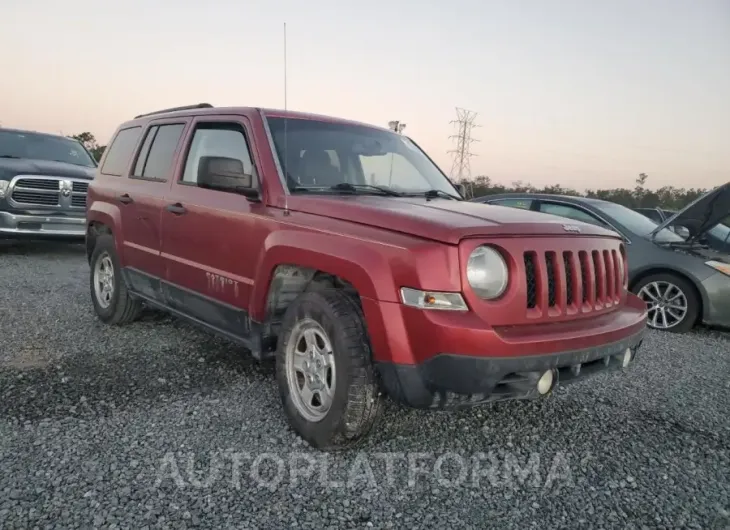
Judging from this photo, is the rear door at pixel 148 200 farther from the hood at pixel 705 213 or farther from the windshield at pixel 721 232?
the windshield at pixel 721 232

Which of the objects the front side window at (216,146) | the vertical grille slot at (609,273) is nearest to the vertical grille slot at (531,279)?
the vertical grille slot at (609,273)

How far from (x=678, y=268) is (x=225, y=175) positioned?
5195mm

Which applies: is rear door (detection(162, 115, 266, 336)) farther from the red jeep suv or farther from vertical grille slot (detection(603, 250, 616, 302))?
vertical grille slot (detection(603, 250, 616, 302))

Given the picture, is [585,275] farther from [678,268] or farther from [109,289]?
[109,289]

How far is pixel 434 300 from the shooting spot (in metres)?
2.60

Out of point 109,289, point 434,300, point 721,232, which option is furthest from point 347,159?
point 721,232

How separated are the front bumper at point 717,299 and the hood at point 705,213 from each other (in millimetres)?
565

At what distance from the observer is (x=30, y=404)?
3.49 metres

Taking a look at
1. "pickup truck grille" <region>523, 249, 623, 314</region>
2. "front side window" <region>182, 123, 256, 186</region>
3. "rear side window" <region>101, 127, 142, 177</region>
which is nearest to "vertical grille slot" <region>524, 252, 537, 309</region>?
"pickup truck grille" <region>523, 249, 623, 314</region>

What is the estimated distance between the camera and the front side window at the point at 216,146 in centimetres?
379

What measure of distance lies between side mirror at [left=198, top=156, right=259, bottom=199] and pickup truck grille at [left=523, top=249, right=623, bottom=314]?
166cm

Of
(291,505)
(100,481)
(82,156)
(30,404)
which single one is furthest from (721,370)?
(82,156)

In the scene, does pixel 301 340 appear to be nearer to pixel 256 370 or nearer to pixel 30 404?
pixel 256 370

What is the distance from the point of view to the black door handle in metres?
4.09
